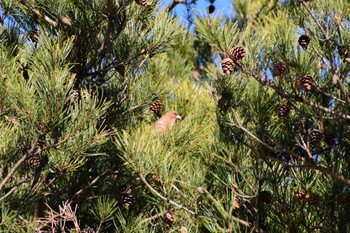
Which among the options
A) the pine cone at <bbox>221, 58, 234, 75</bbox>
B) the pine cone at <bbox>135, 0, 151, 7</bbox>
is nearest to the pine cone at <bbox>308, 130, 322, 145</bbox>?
the pine cone at <bbox>221, 58, 234, 75</bbox>

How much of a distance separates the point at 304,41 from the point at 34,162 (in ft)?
2.67

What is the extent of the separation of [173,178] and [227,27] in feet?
1.44

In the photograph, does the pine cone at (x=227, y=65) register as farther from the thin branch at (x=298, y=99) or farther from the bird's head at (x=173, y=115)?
the bird's head at (x=173, y=115)

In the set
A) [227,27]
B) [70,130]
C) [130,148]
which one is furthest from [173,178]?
[227,27]

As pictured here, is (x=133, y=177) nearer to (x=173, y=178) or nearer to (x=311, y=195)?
(x=173, y=178)

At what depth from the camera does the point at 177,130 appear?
7.05 feet

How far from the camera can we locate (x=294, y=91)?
1889mm

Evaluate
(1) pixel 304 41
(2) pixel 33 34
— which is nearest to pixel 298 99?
(1) pixel 304 41

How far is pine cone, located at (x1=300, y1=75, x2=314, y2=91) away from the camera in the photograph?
184 centimetres

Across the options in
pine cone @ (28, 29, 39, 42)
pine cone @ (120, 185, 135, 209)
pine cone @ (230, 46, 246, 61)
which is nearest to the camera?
pine cone @ (230, 46, 246, 61)

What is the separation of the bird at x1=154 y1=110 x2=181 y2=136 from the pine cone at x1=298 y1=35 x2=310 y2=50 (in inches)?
18.5

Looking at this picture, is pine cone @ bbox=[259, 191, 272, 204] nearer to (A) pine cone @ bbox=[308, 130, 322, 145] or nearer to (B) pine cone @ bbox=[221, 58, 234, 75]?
(A) pine cone @ bbox=[308, 130, 322, 145]

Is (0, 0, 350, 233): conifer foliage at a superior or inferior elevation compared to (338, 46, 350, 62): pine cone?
inferior

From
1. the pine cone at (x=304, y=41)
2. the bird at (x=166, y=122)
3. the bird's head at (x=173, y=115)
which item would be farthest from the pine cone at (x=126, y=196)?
the pine cone at (x=304, y=41)
